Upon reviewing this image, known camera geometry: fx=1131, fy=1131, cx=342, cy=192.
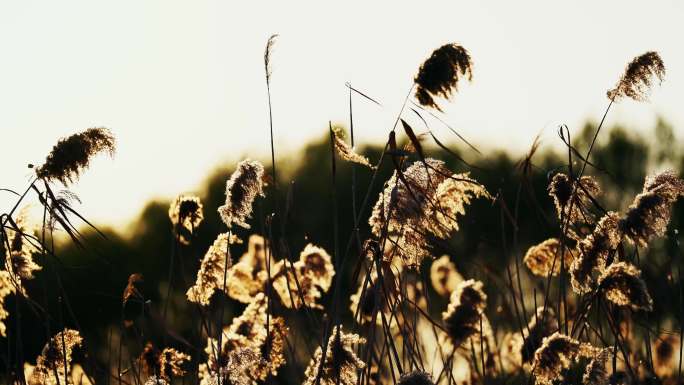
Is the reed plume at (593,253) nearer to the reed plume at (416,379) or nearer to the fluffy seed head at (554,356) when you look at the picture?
the fluffy seed head at (554,356)

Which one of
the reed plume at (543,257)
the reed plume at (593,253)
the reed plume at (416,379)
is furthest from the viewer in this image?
the reed plume at (543,257)

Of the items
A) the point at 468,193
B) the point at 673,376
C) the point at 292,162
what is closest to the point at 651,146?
the point at 292,162

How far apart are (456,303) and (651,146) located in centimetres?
2782

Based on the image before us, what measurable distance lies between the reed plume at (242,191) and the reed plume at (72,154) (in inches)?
17.3

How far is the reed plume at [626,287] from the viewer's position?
3.30 meters

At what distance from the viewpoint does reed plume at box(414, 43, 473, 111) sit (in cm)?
350

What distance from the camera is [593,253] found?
3.85 m

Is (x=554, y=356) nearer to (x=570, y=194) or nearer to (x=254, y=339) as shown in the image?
(x=570, y=194)

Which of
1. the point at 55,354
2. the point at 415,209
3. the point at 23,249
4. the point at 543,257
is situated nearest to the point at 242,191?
the point at 415,209

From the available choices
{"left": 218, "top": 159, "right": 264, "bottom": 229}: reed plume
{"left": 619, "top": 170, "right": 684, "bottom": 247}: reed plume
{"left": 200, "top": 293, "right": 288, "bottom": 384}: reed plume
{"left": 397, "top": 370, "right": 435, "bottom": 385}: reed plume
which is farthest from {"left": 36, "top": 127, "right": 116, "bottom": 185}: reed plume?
{"left": 619, "top": 170, "right": 684, "bottom": 247}: reed plume

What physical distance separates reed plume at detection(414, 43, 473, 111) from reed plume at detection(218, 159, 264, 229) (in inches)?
27.4

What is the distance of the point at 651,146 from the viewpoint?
31078mm

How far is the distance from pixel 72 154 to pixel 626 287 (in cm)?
181

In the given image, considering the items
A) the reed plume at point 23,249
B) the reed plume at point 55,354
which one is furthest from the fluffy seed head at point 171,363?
the reed plume at point 23,249
